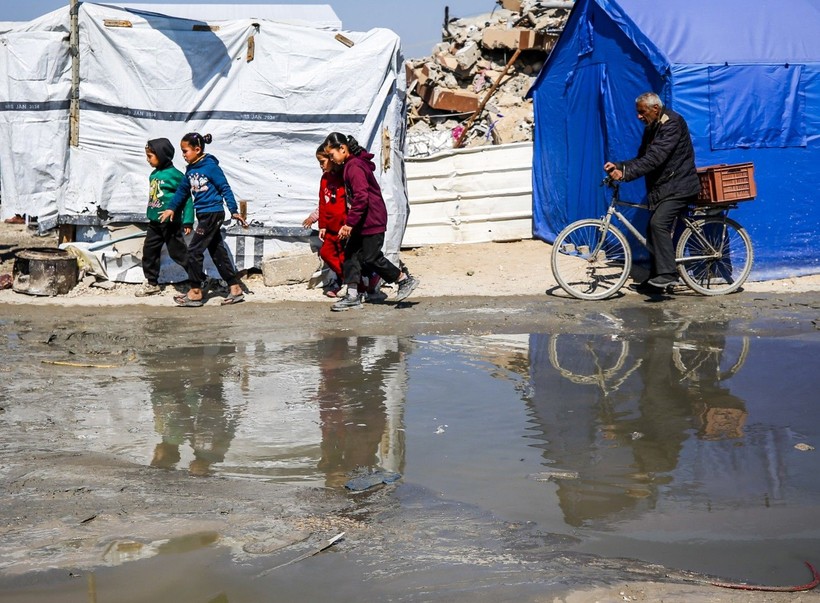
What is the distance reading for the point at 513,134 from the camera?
1575 cm

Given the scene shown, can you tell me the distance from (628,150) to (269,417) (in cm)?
651

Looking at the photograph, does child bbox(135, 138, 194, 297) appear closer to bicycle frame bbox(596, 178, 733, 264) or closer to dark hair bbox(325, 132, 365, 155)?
dark hair bbox(325, 132, 365, 155)

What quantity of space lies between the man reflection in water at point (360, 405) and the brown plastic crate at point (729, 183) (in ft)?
12.2

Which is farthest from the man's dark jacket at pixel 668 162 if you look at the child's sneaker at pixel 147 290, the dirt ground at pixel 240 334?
the child's sneaker at pixel 147 290

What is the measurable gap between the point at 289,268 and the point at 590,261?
325 centimetres

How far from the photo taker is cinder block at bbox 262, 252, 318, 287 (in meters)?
10.2

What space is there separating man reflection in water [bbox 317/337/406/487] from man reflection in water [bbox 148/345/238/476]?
23.7 inches

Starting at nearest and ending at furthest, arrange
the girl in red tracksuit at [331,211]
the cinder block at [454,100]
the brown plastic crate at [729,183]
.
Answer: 1. the brown plastic crate at [729,183]
2. the girl in red tracksuit at [331,211]
3. the cinder block at [454,100]

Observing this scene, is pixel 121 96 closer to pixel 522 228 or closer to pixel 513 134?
pixel 522 228

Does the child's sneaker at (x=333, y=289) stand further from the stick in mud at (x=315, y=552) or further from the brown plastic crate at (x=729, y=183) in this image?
the stick in mud at (x=315, y=552)

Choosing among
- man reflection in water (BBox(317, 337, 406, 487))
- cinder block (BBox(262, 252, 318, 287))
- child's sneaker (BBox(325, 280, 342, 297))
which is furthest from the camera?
cinder block (BBox(262, 252, 318, 287))

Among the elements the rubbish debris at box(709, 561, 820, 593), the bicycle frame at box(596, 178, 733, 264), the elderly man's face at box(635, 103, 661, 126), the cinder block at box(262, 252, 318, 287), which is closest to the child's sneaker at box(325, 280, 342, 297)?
the cinder block at box(262, 252, 318, 287)

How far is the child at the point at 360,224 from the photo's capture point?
29.2ft

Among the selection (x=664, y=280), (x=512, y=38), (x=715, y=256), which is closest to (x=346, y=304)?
(x=664, y=280)
